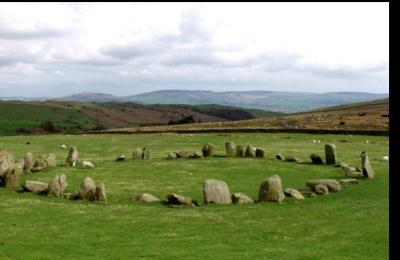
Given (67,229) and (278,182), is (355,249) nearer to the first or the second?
(278,182)

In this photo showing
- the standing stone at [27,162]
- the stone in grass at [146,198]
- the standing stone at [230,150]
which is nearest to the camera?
the stone in grass at [146,198]

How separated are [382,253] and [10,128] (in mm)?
93933

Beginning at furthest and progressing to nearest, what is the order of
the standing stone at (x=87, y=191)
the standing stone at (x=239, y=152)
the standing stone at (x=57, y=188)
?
the standing stone at (x=239, y=152) < the standing stone at (x=57, y=188) < the standing stone at (x=87, y=191)

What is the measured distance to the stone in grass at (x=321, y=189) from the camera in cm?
2430

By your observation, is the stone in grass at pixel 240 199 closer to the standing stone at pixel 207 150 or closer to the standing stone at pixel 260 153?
the standing stone at pixel 260 153

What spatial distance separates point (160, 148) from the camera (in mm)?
47062

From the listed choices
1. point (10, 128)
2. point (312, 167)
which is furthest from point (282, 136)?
point (10, 128)

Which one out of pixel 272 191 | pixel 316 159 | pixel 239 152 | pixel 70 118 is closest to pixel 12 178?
pixel 272 191

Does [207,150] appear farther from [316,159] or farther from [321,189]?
[321,189]

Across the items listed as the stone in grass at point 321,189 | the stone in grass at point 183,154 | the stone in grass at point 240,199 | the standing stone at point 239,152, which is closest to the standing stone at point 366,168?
the stone in grass at point 321,189

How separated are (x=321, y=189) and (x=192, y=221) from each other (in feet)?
28.5

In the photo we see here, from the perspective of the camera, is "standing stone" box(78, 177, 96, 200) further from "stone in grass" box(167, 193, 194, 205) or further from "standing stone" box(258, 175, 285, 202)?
"standing stone" box(258, 175, 285, 202)

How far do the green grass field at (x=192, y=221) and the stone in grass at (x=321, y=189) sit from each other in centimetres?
57

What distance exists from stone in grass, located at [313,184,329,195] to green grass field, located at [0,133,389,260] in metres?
0.57
